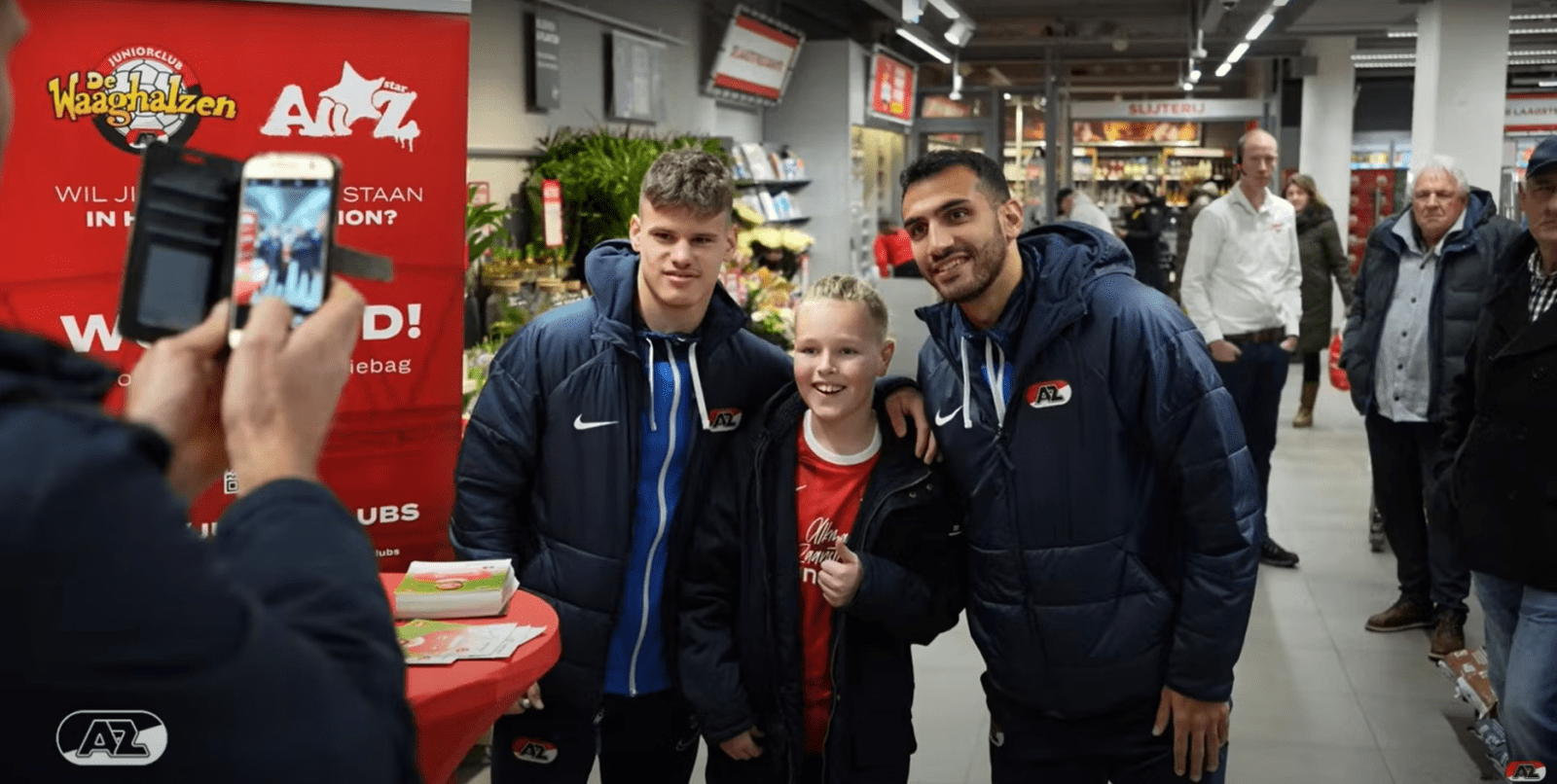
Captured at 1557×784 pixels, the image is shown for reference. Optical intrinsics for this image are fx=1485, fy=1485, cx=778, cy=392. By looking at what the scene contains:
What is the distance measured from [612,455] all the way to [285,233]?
5.43ft

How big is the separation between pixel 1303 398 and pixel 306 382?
10.9m

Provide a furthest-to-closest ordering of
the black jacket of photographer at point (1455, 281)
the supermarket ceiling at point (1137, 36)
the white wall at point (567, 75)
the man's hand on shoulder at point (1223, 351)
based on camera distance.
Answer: the supermarket ceiling at point (1137, 36) → the white wall at point (567, 75) → the man's hand on shoulder at point (1223, 351) → the black jacket of photographer at point (1455, 281)

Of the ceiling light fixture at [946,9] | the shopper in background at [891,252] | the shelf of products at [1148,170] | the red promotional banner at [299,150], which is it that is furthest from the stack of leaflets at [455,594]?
the shelf of products at [1148,170]

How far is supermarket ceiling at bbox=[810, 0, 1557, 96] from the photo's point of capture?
14.2 meters

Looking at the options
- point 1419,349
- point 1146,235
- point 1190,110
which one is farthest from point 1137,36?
point 1419,349

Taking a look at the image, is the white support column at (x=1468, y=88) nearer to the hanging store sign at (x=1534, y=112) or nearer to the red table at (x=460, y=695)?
the hanging store sign at (x=1534, y=112)

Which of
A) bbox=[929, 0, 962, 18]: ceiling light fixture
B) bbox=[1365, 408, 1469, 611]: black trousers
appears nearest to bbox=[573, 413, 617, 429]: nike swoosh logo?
bbox=[1365, 408, 1469, 611]: black trousers

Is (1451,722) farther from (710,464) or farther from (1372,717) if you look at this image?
(710,464)

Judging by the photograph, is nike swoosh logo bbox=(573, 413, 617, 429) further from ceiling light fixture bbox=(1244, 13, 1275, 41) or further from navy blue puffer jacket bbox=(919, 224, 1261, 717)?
ceiling light fixture bbox=(1244, 13, 1275, 41)

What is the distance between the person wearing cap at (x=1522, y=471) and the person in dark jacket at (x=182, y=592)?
10.1 ft

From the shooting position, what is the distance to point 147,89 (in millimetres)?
2873

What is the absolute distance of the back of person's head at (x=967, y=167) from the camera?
2.72 meters

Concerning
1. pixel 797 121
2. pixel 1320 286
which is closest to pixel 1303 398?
pixel 1320 286

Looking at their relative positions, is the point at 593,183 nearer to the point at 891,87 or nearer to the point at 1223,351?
the point at 1223,351
